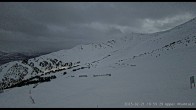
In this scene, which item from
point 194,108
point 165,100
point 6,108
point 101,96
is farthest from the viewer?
point 101,96

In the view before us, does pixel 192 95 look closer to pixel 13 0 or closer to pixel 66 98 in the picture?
pixel 66 98

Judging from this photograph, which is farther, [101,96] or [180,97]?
[101,96]

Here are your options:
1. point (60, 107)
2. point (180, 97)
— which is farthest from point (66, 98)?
point (180, 97)

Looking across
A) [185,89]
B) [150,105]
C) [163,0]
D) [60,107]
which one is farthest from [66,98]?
[163,0]

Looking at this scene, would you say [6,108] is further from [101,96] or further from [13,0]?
[13,0]

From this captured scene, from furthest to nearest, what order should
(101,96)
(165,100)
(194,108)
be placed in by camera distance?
1. (101,96)
2. (165,100)
3. (194,108)

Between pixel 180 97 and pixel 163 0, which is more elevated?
pixel 163 0

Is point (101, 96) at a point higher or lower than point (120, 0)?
lower

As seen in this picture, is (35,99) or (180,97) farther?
(35,99)

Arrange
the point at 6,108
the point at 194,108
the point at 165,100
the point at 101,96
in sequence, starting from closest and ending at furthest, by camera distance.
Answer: the point at 194,108 < the point at 165,100 < the point at 6,108 < the point at 101,96
